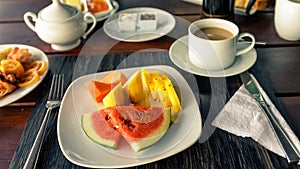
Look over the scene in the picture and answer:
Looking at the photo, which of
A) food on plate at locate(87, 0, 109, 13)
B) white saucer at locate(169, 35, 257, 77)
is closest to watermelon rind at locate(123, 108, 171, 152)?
white saucer at locate(169, 35, 257, 77)

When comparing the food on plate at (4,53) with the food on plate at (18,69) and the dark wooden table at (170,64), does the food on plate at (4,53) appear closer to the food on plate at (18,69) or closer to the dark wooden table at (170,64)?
the food on plate at (18,69)

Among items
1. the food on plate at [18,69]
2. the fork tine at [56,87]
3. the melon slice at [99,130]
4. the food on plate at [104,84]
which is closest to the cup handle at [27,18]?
the food on plate at [18,69]

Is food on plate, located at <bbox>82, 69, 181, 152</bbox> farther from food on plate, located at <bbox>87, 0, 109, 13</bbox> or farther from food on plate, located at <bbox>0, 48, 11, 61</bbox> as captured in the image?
food on plate, located at <bbox>87, 0, 109, 13</bbox>

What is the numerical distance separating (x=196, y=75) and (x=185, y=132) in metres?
0.22

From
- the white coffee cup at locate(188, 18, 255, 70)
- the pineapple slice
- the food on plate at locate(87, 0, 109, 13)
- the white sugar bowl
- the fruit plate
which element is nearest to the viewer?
the fruit plate

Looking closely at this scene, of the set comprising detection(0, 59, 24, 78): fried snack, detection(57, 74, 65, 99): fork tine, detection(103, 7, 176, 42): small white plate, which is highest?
detection(0, 59, 24, 78): fried snack

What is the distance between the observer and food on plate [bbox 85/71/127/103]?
83 centimetres

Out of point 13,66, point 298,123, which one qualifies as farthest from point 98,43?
point 298,123

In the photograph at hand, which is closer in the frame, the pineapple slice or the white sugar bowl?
the pineapple slice

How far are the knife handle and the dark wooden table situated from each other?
2 cm

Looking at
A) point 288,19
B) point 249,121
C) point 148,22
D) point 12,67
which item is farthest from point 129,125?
point 288,19

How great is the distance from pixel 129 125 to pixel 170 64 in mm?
303

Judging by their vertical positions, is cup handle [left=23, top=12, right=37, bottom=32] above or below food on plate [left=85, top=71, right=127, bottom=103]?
above

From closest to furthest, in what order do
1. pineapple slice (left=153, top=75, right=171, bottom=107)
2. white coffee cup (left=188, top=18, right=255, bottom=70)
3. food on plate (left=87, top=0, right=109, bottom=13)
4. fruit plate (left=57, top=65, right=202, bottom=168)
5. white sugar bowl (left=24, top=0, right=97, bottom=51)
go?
fruit plate (left=57, top=65, right=202, bottom=168)
pineapple slice (left=153, top=75, right=171, bottom=107)
white coffee cup (left=188, top=18, right=255, bottom=70)
white sugar bowl (left=24, top=0, right=97, bottom=51)
food on plate (left=87, top=0, right=109, bottom=13)
